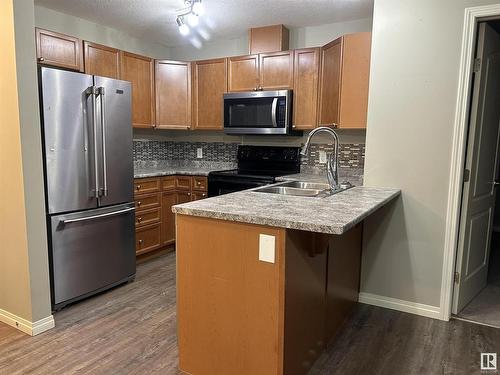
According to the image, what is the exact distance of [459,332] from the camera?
2459mm

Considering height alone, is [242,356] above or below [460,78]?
below

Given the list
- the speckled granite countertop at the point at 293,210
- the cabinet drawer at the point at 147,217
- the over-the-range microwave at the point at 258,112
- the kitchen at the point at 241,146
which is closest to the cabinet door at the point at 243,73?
the kitchen at the point at 241,146

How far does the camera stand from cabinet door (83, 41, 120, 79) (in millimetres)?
3520

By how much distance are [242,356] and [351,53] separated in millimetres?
2536

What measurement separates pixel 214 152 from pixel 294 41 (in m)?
1.63

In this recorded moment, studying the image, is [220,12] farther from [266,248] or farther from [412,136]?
[266,248]

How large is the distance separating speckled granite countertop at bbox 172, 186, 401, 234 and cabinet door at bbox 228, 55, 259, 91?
198 cm

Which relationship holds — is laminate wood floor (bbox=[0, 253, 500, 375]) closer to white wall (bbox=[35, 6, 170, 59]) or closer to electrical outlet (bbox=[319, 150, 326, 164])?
electrical outlet (bbox=[319, 150, 326, 164])

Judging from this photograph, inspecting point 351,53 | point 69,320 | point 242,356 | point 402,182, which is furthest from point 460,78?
point 69,320

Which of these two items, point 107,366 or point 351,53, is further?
point 351,53

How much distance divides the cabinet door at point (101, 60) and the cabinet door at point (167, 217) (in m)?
1.36

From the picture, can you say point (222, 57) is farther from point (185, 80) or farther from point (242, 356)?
point (242, 356)

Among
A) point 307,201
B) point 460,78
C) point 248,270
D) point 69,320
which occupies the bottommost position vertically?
point 69,320

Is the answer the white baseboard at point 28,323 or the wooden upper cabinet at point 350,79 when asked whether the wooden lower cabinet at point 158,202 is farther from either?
the wooden upper cabinet at point 350,79
